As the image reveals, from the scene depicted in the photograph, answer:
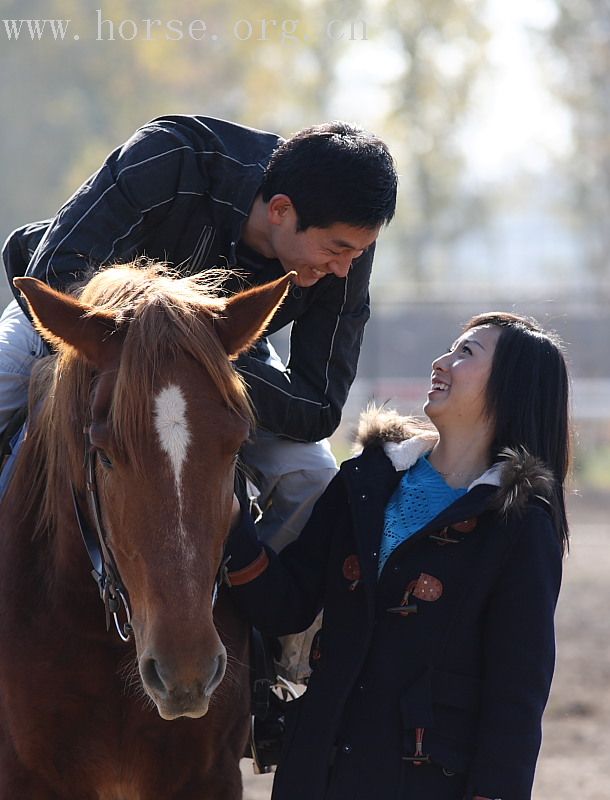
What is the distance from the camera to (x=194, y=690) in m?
2.15

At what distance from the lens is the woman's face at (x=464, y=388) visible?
282 cm

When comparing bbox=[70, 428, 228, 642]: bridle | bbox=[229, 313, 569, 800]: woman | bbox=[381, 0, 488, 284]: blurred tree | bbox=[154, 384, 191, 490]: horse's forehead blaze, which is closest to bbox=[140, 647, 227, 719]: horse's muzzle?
bbox=[70, 428, 228, 642]: bridle

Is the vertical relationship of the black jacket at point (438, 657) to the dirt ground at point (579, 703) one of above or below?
above

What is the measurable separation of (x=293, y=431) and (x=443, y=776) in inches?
41.0

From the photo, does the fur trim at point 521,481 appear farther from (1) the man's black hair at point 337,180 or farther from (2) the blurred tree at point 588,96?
(2) the blurred tree at point 588,96

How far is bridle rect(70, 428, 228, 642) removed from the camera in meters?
2.36

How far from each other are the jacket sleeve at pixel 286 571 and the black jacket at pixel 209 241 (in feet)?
0.98

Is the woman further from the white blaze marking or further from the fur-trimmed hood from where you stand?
the white blaze marking

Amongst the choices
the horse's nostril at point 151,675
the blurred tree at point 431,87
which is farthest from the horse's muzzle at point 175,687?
the blurred tree at point 431,87

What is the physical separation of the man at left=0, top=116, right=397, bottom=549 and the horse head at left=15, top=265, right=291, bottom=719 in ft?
1.36

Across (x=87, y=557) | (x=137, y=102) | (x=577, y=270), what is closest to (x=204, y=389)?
(x=87, y=557)

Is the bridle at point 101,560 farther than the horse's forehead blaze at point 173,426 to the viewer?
Yes

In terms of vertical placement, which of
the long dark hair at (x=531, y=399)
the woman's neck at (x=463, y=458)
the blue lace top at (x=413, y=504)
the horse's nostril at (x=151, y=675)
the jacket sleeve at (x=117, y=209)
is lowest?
the horse's nostril at (x=151, y=675)

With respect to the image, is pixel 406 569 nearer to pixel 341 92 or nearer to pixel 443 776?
pixel 443 776
